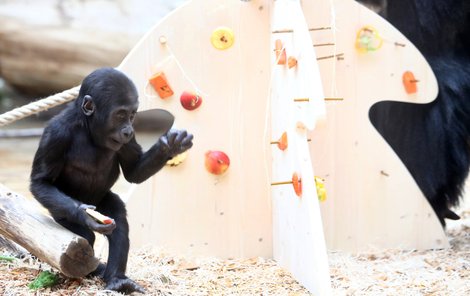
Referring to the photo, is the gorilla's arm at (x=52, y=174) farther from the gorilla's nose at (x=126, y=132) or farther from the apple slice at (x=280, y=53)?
the apple slice at (x=280, y=53)

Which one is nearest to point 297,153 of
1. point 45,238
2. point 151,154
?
point 151,154

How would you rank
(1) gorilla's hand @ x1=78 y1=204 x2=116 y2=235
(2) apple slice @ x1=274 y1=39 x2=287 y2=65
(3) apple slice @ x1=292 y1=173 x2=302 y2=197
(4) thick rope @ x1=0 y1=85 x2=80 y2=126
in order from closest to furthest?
(1) gorilla's hand @ x1=78 y1=204 x2=116 y2=235 → (3) apple slice @ x1=292 y1=173 x2=302 y2=197 → (2) apple slice @ x1=274 y1=39 x2=287 y2=65 → (4) thick rope @ x1=0 y1=85 x2=80 y2=126

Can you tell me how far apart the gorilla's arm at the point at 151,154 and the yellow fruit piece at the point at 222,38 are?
25.1 inches

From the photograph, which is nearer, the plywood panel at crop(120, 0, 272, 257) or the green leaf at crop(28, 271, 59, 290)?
the green leaf at crop(28, 271, 59, 290)

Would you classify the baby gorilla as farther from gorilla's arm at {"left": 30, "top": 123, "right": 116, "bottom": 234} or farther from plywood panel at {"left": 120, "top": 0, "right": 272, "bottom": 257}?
plywood panel at {"left": 120, "top": 0, "right": 272, "bottom": 257}

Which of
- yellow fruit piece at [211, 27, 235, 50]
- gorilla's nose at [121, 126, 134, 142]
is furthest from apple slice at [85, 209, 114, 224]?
yellow fruit piece at [211, 27, 235, 50]

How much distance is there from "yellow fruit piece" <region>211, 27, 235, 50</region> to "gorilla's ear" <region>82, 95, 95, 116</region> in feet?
2.54

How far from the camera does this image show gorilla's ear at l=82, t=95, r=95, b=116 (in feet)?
7.16

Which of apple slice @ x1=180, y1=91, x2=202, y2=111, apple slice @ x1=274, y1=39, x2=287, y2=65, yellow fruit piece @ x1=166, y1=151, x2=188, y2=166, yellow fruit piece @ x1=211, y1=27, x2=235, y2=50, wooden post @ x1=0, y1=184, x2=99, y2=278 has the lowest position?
wooden post @ x1=0, y1=184, x2=99, y2=278

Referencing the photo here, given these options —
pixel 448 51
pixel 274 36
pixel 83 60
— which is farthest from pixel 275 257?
pixel 83 60

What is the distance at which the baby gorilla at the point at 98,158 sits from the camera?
2.16 metres

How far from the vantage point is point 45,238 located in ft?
6.99

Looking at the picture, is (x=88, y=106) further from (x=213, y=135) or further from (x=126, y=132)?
(x=213, y=135)

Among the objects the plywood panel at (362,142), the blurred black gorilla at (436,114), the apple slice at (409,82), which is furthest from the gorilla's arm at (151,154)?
the blurred black gorilla at (436,114)
